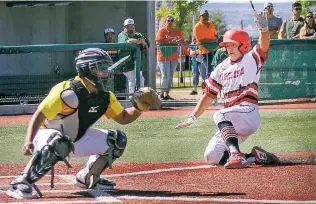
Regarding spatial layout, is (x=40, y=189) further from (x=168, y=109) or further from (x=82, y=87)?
(x=168, y=109)

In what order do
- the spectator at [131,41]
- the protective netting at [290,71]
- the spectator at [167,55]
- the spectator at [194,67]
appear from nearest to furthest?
the spectator at [131,41] → the protective netting at [290,71] → the spectator at [167,55] → the spectator at [194,67]

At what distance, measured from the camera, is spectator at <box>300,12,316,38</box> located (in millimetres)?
16578

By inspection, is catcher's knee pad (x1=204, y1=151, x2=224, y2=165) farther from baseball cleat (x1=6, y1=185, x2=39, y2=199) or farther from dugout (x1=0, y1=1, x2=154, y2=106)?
dugout (x1=0, y1=1, x2=154, y2=106)

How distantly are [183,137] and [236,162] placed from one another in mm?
3201

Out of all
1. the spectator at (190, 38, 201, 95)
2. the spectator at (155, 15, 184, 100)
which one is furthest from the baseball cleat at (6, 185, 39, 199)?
the spectator at (190, 38, 201, 95)

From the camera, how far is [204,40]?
17.0 metres

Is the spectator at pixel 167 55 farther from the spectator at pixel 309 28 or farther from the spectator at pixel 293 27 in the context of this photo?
the spectator at pixel 309 28

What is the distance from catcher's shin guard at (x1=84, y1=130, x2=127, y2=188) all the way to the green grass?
191 cm

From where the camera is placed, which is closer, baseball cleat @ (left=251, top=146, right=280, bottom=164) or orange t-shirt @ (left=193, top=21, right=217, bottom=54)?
baseball cleat @ (left=251, top=146, right=280, bottom=164)

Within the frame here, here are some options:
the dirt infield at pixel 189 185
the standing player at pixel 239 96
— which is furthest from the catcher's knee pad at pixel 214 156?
the dirt infield at pixel 189 185

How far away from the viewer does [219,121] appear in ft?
28.8

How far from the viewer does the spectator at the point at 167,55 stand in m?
16.8

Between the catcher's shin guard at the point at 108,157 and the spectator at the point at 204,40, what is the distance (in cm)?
930

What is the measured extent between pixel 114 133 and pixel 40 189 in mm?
810
